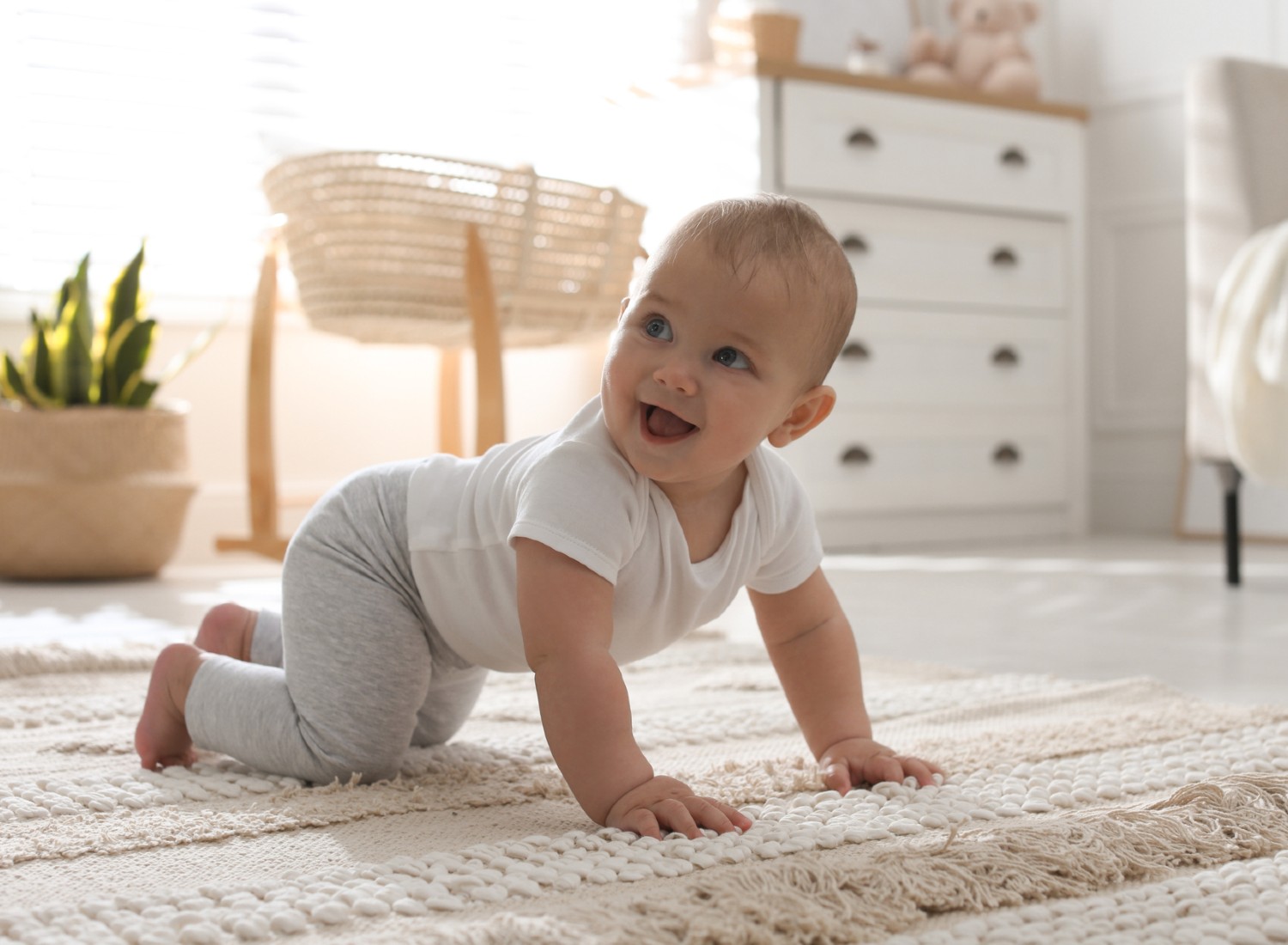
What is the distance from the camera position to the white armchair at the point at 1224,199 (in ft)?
6.71

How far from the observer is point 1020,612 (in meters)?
1.74

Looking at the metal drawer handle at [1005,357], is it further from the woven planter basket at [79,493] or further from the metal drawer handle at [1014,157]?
the woven planter basket at [79,493]

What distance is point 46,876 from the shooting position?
624 millimetres

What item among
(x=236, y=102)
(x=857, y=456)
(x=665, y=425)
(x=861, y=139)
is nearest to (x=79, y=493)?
(x=236, y=102)

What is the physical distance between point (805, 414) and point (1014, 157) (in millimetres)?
2354

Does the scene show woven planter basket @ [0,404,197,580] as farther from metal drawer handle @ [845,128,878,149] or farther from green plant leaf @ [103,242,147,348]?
metal drawer handle @ [845,128,878,149]

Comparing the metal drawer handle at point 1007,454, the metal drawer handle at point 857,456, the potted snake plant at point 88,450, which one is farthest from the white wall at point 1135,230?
the potted snake plant at point 88,450

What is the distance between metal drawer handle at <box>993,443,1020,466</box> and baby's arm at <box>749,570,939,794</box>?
2.17 metres

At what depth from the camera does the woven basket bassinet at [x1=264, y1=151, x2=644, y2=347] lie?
6.84 feet

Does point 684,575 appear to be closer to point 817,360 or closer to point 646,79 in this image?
point 817,360

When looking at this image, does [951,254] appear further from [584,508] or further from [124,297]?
[584,508]

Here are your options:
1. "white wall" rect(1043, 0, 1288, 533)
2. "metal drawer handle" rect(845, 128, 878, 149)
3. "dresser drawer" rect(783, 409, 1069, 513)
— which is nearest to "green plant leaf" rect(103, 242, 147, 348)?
"dresser drawer" rect(783, 409, 1069, 513)

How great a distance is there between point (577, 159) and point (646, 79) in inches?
13.4

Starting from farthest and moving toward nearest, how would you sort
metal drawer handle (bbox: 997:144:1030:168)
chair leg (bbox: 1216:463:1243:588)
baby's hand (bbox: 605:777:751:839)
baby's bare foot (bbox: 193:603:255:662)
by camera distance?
Answer: 1. metal drawer handle (bbox: 997:144:1030:168)
2. chair leg (bbox: 1216:463:1243:588)
3. baby's bare foot (bbox: 193:603:255:662)
4. baby's hand (bbox: 605:777:751:839)
